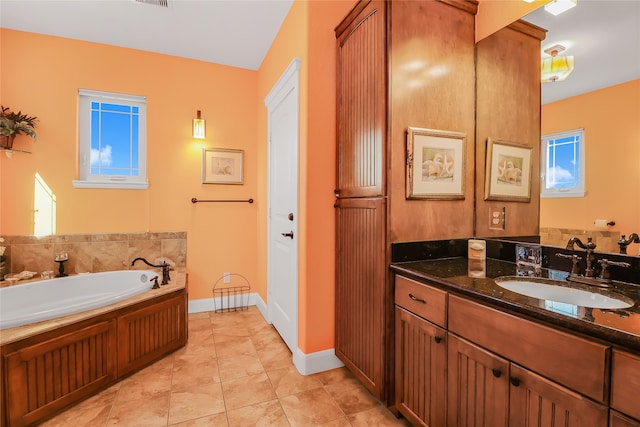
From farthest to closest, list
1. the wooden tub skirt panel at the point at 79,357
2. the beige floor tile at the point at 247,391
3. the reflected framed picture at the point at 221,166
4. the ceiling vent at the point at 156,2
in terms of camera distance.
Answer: the reflected framed picture at the point at 221,166
the ceiling vent at the point at 156,2
the beige floor tile at the point at 247,391
the wooden tub skirt panel at the point at 79,357

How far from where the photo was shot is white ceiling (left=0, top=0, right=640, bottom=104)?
4.14ft

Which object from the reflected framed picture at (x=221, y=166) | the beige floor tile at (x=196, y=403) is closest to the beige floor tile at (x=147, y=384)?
the beige floor tile at (x=196, y=403)

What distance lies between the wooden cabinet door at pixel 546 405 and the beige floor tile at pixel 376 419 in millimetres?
752

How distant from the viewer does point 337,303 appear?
2.13 metres

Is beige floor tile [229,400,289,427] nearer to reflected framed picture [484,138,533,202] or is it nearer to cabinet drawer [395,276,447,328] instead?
cabinet drawer [395,276,447,328]

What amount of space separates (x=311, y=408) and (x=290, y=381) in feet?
1.01

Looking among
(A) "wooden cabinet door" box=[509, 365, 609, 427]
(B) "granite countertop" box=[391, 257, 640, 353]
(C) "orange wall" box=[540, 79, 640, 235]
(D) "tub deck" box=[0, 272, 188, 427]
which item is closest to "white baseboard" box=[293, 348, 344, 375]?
(B) "granite countertop" box=[391, 257, 640, 353]

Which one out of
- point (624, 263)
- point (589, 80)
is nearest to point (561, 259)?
point (624, 263)

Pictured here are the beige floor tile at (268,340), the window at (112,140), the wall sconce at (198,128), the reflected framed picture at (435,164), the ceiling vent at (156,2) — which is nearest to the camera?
the reflected framed picture at (435,164)

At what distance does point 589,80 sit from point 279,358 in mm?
2527

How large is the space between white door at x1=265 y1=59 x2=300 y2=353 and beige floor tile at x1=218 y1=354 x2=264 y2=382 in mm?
291

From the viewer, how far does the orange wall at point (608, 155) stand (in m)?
1.19

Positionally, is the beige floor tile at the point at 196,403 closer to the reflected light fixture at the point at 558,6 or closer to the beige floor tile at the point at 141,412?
the beige floor tile at the point at 141,412

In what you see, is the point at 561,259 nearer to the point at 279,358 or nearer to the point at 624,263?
the point at 624,263
